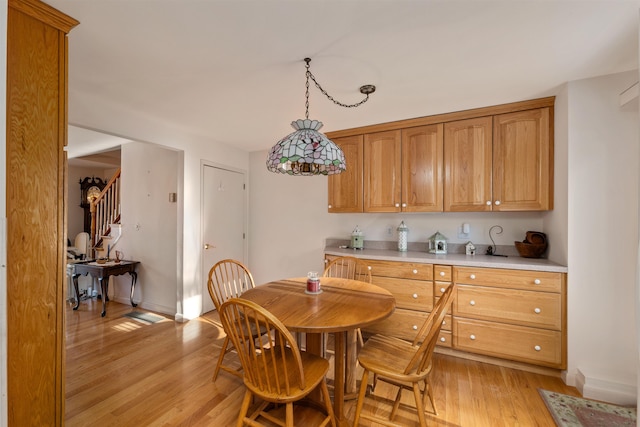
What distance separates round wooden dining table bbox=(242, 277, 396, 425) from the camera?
4.99ft

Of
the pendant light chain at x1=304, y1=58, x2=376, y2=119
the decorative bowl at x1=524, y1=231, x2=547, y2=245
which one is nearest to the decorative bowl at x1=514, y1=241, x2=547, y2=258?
the decorative bowl at x1=524, y1=231, x2=547, y2=245

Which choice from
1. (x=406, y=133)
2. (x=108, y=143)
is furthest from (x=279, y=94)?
(x=108, y=143)

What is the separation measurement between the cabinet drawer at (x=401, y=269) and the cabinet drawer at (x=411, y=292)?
5cm

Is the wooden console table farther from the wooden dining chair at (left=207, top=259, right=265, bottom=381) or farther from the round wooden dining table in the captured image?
the round wooden dining table

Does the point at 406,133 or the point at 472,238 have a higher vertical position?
the point at 406,133

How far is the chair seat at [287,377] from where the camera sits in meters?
1.38

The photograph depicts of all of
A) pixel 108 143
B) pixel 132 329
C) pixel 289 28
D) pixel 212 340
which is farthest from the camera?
pixel 108 143

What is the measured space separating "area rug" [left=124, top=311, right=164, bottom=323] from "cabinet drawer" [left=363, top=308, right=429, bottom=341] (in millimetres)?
2611

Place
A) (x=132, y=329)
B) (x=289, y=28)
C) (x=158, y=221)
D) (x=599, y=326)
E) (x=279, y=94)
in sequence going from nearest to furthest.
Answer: (x=289, y=28) < (x=599, y=326) < (x=279, y=94) < (x=132, y=329) < (x=158, y=221)

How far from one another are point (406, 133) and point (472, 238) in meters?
1.30

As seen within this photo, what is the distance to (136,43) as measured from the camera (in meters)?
1.74

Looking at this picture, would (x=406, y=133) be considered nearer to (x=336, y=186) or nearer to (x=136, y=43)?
(x=336, y=186)

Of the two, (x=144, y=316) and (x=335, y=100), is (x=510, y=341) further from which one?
(x=144, y=316)

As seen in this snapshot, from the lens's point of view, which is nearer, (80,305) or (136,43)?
(136,43)
